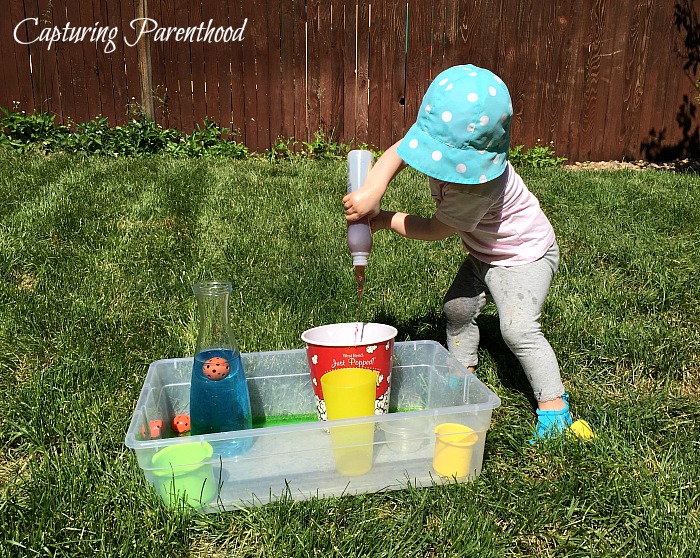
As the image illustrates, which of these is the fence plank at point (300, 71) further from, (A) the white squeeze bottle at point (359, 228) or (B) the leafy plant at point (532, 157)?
(A) the white squeeze bottle at point (359, 228)

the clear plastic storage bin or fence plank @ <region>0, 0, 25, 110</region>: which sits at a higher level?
fence plank @ <region>0, 0, 25, 110</region>

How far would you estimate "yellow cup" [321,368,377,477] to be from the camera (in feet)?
5.25

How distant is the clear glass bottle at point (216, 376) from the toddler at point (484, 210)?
0.46m

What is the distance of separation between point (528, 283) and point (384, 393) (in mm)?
551

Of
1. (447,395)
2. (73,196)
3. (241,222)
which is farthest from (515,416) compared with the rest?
(73,196)

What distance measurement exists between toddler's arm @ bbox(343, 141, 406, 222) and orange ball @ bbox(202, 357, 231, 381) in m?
0.54

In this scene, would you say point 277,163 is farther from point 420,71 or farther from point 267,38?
point 420,71

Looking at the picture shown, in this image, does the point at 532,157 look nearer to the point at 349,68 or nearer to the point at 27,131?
the point at 349,68

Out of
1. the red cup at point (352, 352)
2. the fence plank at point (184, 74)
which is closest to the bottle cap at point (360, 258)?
the red cup at point (352, 352)

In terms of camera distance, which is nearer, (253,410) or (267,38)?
(253,410)

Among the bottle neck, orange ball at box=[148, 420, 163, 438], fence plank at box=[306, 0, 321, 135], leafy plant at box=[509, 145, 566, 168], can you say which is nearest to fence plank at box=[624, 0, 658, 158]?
leafy plant at box=[509, 145, 566, 168]

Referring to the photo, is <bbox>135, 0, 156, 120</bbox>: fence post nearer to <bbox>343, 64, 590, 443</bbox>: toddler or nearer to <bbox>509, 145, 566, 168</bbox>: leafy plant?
<bbox>509, 145, 566, 168</bbox>: leafy plant

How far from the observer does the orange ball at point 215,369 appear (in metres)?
1.74

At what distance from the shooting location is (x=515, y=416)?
77.5 inches
